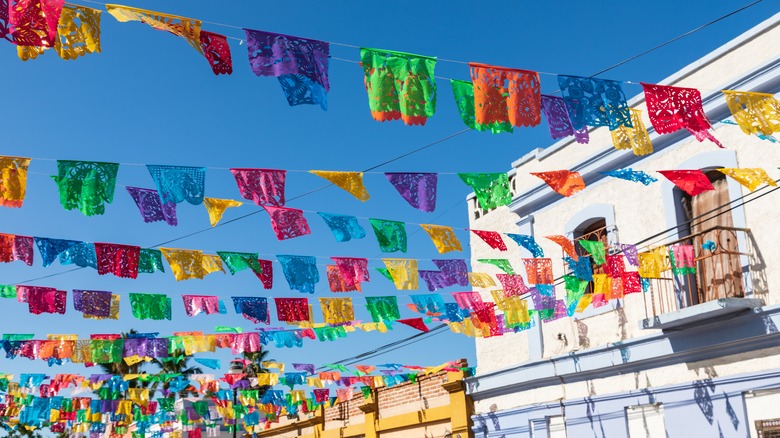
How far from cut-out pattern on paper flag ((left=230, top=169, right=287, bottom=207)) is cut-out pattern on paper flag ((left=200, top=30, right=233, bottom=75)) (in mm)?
2684

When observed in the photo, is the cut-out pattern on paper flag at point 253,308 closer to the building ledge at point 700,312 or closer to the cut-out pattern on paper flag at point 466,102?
the building ledge at point 700,312

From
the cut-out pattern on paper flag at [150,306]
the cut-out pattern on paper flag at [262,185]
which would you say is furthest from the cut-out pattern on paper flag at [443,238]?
the cut-out pattern on paper flag at [150,306]

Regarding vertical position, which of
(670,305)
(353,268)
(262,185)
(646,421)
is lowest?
(646,421)

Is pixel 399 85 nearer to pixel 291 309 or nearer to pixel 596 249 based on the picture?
pixel 596 249

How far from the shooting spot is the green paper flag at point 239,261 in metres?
12.4

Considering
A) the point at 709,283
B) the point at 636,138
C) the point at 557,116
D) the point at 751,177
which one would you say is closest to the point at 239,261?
the point at 557,116

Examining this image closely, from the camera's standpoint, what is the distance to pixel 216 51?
23.6 feet

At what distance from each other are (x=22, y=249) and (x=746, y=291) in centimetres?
961

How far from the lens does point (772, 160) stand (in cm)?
1097

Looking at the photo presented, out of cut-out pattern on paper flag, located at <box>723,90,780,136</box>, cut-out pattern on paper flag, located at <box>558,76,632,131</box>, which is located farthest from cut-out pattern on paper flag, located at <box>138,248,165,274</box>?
cut-out pattern on paper flag, located at <box>723,90,780,136</box>

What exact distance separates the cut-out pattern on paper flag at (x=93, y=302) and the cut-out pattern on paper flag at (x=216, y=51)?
295 inches

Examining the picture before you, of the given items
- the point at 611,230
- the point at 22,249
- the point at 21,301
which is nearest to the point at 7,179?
the point at 22,249

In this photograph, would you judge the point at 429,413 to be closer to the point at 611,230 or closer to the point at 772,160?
the point at 611,230

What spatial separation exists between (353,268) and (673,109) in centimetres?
546
